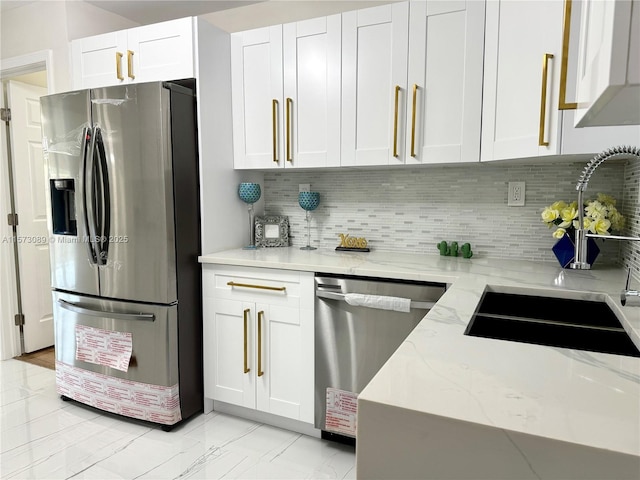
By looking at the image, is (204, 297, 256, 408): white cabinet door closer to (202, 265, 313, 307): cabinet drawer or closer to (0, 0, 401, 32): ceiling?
(202, 265, 313, 307): cabinet drawer

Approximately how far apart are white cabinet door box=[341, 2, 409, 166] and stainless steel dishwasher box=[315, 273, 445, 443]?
661 millimetres

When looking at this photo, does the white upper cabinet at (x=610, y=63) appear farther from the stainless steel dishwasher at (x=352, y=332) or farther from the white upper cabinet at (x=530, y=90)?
the stainless steel dishwasher at (x=352, y=332)

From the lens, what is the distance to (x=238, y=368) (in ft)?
7.47

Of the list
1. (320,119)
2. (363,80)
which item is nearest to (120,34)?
(320,119)

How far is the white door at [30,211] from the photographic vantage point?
3248 millimetres

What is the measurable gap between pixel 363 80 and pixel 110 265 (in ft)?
5.27

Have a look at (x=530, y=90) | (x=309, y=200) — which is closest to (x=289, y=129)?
(x=309, y=200)

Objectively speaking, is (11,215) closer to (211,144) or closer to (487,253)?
(211,144)

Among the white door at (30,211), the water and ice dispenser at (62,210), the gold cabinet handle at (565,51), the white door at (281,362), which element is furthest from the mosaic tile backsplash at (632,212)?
the white door at (30,211)

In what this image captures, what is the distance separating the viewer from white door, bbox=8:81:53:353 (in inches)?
128

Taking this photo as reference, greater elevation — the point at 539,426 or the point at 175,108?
the point at 175,108

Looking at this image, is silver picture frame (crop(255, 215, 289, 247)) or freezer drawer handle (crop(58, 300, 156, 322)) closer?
freezer drawer handle (crop(58, 300, 156, 322))

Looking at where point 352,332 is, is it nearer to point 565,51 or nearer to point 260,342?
point 260,342

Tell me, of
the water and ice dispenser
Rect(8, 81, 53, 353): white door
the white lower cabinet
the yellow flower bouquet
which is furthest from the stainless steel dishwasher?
Rect(8, 81, 53, 353): white door
